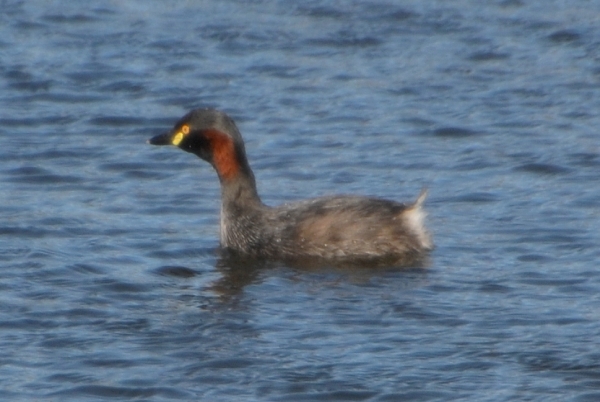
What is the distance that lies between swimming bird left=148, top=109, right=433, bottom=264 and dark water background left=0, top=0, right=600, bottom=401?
0.71 feet

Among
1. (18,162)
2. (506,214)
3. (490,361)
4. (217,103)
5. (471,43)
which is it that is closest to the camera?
(490,361)

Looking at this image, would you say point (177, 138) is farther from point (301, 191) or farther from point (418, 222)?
point (418, 222)

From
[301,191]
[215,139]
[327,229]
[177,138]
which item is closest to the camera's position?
[327,229]

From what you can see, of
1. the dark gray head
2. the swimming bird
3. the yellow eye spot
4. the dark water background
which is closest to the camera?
the dark water background

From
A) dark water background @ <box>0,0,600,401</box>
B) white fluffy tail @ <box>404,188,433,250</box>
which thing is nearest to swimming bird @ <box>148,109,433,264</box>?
white fluffy tail @ <box>404,188,433,250</box>

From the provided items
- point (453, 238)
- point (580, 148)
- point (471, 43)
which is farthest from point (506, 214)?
point (471, 43)

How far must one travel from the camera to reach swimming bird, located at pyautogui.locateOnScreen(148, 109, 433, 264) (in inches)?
404

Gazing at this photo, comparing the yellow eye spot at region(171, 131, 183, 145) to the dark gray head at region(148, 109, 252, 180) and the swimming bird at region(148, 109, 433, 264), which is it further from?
the swimming bird at region(148, 109, 433, 264)

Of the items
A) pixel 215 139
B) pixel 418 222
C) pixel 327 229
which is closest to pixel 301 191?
pixel 215 139

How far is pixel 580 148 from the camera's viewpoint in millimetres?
12617

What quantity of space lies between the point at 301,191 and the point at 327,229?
1.49m

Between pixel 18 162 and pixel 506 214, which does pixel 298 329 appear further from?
pixel 18 162

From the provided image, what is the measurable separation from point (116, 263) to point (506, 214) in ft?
9.49

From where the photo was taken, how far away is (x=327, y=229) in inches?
406
